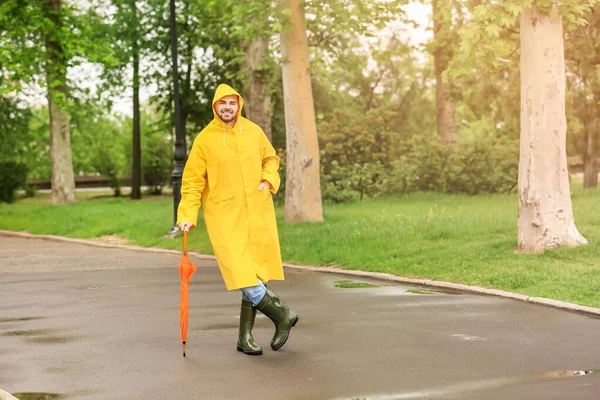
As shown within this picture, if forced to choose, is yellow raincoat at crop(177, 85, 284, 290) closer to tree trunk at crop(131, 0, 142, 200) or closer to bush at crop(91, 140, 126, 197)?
tree trunk at crop(131, 0, 142, 200)

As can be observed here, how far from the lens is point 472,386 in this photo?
6703 mm

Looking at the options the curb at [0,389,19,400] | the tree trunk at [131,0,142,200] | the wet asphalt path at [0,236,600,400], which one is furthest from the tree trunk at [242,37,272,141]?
the curb at [0,389,19,400]

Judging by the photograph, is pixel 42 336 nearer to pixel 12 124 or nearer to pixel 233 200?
pixel 233 200

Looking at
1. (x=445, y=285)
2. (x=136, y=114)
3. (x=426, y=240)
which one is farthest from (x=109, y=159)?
(x=445, y=285)

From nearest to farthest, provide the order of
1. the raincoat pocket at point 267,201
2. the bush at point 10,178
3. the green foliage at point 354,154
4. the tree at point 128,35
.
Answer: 1. the raincoat pocket at point 267,201
2. the green foliage at point 354,154
3. the tree at point 128,35
4. the bush at point 10,178

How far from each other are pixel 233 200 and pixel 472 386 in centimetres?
235

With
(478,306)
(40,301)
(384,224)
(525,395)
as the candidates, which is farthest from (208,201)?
(384,224)

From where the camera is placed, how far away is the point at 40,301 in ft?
38.5

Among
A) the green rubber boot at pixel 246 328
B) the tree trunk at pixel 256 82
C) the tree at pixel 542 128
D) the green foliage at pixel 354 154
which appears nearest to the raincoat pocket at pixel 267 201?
the green rubber boot at pixel 246 328

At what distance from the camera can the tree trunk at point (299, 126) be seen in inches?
802

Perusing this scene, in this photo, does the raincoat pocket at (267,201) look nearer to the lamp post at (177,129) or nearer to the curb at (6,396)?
the curb at (6,396)

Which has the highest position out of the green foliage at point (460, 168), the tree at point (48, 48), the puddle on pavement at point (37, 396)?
the tree at point (48, 48)

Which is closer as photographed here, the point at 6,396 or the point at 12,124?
the point at 6,396

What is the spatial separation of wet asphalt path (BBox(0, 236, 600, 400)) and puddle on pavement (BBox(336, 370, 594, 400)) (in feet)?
0.04
